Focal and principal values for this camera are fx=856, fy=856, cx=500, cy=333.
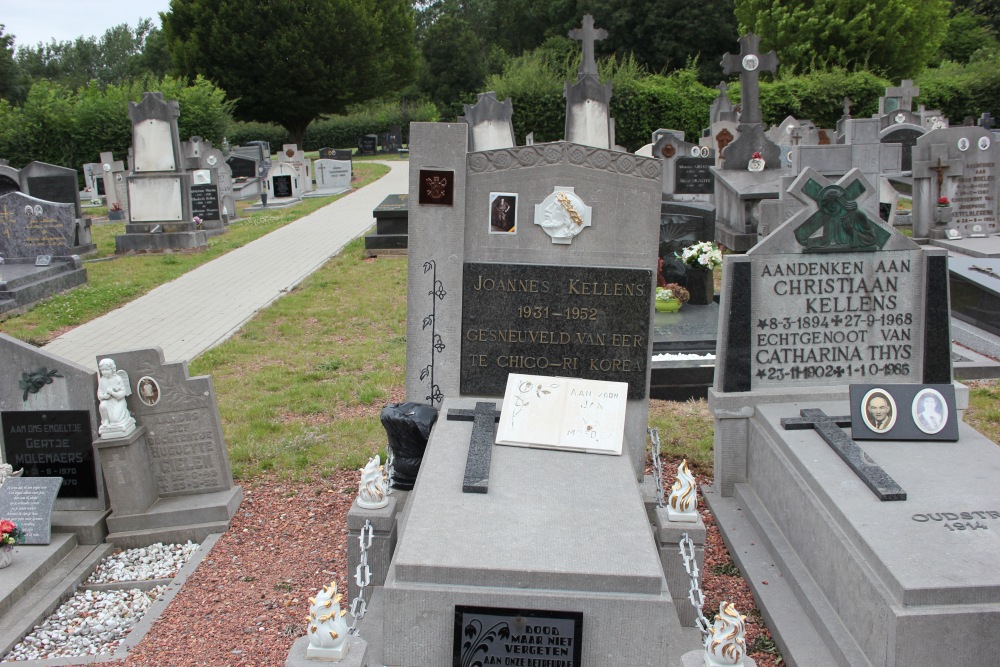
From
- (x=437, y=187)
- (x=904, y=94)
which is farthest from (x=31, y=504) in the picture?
(x=904, y=94)

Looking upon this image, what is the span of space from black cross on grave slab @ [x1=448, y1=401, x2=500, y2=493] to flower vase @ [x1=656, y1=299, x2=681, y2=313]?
4.24m

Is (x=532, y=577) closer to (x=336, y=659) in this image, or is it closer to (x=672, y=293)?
(x=336, y=659)

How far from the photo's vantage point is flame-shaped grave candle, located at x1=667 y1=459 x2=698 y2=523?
4.55 meters

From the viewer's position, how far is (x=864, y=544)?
401cm

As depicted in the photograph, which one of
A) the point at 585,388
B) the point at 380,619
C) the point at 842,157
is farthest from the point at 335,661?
the point at 842,157

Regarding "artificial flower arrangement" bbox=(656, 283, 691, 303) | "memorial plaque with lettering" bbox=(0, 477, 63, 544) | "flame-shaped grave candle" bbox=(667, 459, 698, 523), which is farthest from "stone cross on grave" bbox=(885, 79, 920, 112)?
"memorial plaque with lettering" bbox=(0, 477, 63, 544)

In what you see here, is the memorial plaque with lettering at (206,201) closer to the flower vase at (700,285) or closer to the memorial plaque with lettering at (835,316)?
the flower vase at (700,285)

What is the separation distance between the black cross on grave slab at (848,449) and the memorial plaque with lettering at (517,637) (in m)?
1.90

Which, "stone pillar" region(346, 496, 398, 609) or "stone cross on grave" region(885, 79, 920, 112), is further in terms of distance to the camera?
"stone cross on grave" region(885, 79, 920, 112)

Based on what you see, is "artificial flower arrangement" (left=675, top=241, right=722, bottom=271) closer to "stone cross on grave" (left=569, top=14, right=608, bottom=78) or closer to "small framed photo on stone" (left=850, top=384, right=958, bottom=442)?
"small framed photo on stone" (left=850, top=384, right=958, bottom=442)

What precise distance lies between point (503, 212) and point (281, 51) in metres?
39.3

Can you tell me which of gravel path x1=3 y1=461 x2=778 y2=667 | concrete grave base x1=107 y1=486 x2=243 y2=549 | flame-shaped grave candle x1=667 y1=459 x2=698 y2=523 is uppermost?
flame-shaped grave candle x1=667 y1=459 x2=698 y2=523

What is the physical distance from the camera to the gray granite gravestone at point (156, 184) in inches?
663

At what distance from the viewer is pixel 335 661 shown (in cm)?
351
